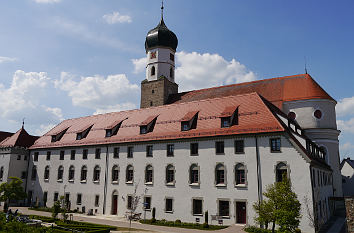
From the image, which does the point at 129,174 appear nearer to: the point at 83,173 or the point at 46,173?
the point at 83,173

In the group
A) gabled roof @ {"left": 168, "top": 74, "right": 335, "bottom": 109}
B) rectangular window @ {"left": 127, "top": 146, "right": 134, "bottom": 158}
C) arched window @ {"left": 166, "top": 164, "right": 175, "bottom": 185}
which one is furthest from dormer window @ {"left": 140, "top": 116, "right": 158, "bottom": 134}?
gabled roof @ {"left": 168, "top": 74, "right": 335, "bottom": 109}

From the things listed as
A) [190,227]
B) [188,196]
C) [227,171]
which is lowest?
[190,227]

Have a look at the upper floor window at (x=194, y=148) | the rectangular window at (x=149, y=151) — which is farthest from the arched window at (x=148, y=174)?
the upper floor window at (x=194, y=148)

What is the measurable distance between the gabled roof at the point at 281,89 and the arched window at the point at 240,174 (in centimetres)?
1961

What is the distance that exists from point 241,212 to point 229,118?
10508 millimetres

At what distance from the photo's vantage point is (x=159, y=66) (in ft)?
193

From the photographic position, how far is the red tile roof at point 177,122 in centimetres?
3234

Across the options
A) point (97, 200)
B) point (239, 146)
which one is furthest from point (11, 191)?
point (239, 146)

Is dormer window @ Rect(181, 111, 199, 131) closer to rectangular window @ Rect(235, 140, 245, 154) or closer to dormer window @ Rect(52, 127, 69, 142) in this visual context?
rectangular window @ Rect(235, 140, 245, 154)

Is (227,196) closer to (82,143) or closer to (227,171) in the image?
(227,171)

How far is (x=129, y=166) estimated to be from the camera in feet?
130

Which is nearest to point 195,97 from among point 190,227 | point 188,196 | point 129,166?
point 129,166

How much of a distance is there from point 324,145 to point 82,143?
38.4 m

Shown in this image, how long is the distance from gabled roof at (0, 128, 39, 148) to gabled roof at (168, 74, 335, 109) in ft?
109
